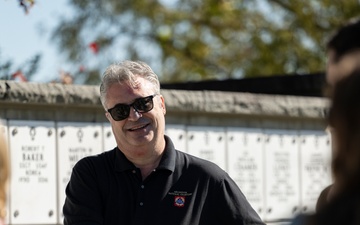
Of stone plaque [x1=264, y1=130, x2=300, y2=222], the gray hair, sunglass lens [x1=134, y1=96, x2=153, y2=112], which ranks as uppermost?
the gray hair

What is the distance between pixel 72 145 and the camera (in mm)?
7512

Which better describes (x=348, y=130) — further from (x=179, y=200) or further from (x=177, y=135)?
(x=177, y=135)

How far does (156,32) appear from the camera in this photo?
72.7 feet

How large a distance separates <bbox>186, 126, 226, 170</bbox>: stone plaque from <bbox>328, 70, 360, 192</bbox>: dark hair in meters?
6.12

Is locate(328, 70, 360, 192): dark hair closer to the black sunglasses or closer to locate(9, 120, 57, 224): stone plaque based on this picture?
the black sunglasses

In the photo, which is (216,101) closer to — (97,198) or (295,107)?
(295,107)

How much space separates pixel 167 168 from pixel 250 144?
4136 millimetres

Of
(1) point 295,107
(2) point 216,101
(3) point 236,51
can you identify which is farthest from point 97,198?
(3) point 236,51

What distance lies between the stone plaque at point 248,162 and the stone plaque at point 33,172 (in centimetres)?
191

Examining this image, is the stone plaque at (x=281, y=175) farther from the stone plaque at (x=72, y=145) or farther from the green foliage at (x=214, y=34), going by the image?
the green foliage at (x=214, y=34)

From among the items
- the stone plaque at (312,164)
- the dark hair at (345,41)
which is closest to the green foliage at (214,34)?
the stone plaque at (312,164)

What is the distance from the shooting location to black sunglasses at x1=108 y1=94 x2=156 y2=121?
16.8ft

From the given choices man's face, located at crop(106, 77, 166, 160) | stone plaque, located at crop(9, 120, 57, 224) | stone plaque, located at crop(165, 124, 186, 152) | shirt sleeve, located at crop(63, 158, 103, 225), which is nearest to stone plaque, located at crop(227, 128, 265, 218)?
stone plaque, located at crop(165, 124, 186, 152)

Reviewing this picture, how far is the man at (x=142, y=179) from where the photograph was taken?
4.84 meters
